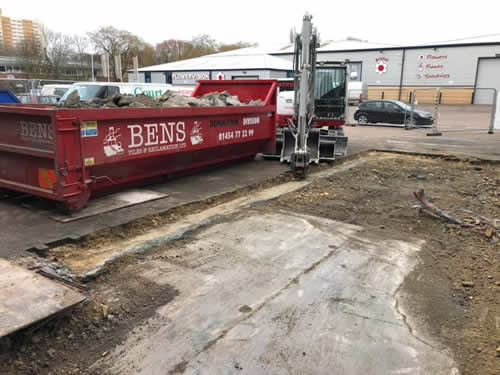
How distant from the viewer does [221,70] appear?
38.4 m

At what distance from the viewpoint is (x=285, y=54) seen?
159ft

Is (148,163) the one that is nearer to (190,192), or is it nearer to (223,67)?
(190,192)

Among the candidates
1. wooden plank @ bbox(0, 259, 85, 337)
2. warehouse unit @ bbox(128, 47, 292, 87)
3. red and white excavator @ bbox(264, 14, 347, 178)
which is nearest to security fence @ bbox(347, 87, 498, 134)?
warehouse unit @ bbox(128, 47, 292, 87)

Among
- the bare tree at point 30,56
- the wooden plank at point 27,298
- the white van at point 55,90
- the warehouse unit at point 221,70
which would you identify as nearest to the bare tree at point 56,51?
the bare tree at point 30,56

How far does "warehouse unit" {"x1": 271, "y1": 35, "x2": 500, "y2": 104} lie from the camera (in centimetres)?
3794

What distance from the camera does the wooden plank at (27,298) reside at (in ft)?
10.1

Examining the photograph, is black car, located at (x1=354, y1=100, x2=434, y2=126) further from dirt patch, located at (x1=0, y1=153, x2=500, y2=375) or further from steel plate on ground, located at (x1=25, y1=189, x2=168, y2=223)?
steel plate on ground, located at (x1=25, y1=189, x2=168, y2=223)

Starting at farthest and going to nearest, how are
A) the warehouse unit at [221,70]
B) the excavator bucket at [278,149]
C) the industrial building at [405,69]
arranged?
the industrial building at [405,69] < the warehouse unit at [221,70] < the excavator bucket at [278,149]

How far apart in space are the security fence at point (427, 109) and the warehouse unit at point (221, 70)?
723 centimetres

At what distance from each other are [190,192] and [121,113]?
1.83m

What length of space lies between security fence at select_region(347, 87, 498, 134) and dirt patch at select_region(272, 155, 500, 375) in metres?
10.6

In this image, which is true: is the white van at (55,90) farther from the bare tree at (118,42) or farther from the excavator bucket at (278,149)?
the bare tree at (118,42)

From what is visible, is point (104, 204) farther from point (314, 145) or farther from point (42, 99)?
point (42, 99)

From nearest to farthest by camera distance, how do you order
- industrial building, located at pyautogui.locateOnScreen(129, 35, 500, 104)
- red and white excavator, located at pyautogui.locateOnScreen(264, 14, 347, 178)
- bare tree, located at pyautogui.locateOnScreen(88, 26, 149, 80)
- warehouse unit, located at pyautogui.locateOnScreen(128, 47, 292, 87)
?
red and white excavator, located at pyautogui.locateOnScreen(264, 14, 347, 178) → warehouse unit, located at pyautogui.locateOnScreen(128, 47, 292, 87) → industrial building, located at pyautogui.locateOnScreen(129, 35, 500, 104) → bare tree, located at pyautogui.locateOnScreen(88, 26, 149, 80)
